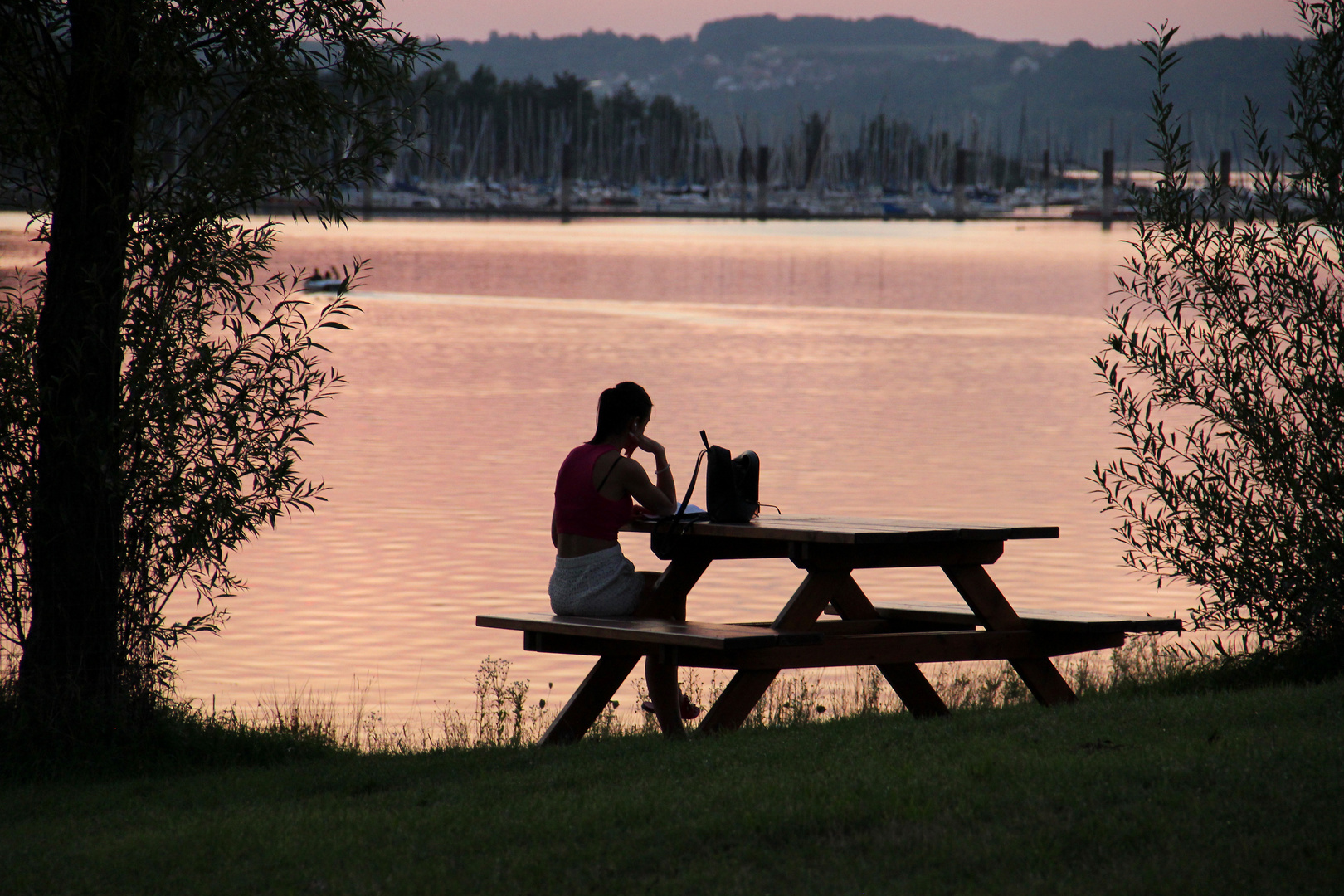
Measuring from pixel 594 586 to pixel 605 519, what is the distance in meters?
0.34

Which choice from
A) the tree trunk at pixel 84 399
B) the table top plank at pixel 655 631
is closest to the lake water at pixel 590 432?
the tree trunk at pixel 84 399

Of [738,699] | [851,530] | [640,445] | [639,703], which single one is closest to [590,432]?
[639,703]

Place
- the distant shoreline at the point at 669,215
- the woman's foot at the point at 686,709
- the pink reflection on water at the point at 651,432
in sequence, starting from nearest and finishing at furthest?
1. the woman's foot at the point at 686,709
2. the pink reflection on water at the point at 651,432
3. the distant shoreline at the point at 669,215

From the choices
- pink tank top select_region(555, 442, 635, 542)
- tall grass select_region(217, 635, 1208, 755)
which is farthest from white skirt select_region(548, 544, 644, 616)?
tall grass select_region(217, 635, 1208, 755)

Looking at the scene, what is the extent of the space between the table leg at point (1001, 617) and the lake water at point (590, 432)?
13.0 ft

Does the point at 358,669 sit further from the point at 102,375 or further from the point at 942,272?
the point at 942,272

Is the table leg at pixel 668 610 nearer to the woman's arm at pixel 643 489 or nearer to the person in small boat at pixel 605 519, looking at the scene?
the person in small boat at pixel 605 519

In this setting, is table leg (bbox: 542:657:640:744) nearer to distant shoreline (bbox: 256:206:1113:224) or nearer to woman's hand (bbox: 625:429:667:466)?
woman's hand (bbox: 625:429:667:466)

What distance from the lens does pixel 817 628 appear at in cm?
823

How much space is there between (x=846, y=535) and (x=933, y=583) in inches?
322

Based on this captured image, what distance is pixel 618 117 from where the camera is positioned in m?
194

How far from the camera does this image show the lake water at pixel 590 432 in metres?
13.0

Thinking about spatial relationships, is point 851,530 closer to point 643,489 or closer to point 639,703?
point 643,489

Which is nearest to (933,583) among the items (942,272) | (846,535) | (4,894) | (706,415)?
(846,535)
